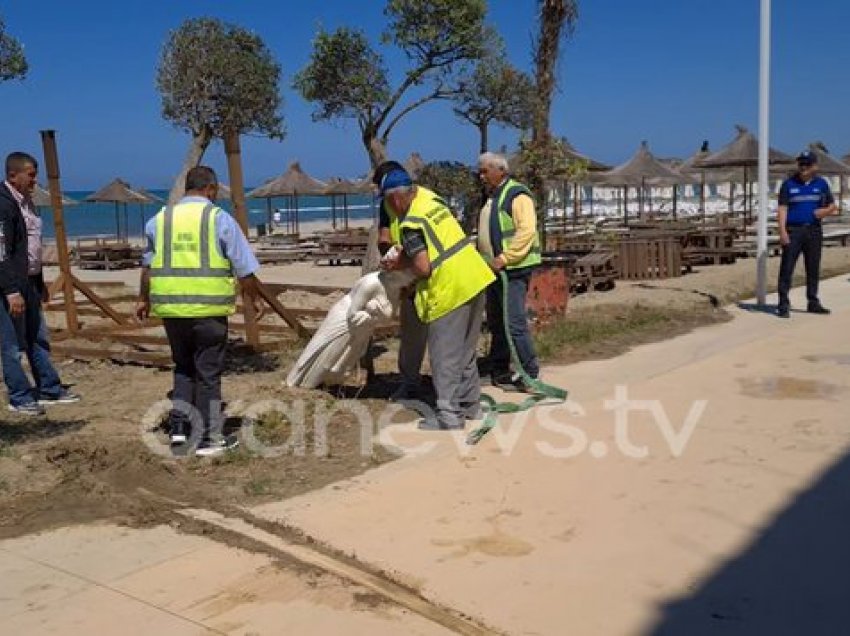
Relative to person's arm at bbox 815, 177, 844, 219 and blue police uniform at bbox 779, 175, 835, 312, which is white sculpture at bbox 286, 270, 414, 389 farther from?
person's arm at bbox 815, 177, 844, 219

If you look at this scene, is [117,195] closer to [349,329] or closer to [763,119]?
[763,119]

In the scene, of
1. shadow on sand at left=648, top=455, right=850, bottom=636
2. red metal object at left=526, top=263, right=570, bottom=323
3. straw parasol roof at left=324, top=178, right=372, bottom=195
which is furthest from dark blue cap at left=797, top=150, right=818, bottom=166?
straw parasol roof at left=324, top=178, right=372, bottom=195

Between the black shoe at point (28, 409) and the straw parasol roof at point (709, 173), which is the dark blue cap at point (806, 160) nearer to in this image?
the black shoe at point (28, 409)

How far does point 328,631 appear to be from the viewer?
329 cm

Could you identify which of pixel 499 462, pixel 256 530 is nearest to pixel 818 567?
pixel 499 462

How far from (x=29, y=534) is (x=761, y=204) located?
384 inches

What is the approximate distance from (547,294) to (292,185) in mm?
28178

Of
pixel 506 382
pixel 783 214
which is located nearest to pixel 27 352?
pixel 506 382

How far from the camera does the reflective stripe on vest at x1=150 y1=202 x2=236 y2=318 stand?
17.3 ft

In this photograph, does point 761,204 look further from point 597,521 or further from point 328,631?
point 328,631

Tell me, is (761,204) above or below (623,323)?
above

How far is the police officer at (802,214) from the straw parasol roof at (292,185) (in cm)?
2778

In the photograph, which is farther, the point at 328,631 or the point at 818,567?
the point at 818,567

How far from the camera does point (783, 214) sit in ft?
34.0
